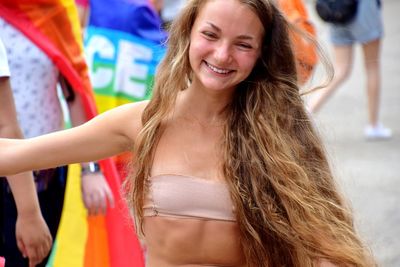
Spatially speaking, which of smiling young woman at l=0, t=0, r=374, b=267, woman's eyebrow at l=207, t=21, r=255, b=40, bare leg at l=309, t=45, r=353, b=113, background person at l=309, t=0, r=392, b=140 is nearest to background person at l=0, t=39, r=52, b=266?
smiling young woman at l=0, t=0, r=374, b=267

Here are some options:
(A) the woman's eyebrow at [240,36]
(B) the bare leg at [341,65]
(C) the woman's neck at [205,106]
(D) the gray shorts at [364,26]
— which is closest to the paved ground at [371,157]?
(B) the bare leg at [341,65]

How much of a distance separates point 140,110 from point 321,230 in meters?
0.59

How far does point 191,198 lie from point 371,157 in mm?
4706

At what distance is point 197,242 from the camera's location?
2670 mm

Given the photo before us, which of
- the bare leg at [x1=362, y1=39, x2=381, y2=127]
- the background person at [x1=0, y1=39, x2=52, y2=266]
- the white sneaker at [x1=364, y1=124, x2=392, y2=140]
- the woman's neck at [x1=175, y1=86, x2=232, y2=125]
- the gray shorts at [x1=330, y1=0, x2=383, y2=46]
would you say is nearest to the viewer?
the woman's neck at [x1=175, y1=86, x2=232, y2=125]

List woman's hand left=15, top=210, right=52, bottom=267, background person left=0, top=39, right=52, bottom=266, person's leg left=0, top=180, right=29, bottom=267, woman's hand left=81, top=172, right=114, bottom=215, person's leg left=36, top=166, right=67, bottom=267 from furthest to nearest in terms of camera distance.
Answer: woman's hand left=81, top=172, right=114, bottom=215
person's leg left=36, top=166, right=67, bottom=267
person's leg left=0, top=180, right=29, bottom=267
woman's hand left=15, top=210, right=52, bottom=267
background person left=0, top=39, right=52, bottom=266

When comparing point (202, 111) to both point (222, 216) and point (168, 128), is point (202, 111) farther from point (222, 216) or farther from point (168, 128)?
point (222, 216)

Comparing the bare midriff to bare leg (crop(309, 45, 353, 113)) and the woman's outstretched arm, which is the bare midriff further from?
bare leg (crop(309, 45, 353, 113))

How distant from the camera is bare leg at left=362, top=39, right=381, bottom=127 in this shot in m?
7.29

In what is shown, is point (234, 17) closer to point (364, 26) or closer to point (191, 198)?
point (191, 198)

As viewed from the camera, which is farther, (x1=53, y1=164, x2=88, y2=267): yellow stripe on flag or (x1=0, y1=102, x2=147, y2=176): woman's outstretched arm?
(x1=53, y1=164, x2=88, y2=267): yellow stripe on flag

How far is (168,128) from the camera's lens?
110 inches

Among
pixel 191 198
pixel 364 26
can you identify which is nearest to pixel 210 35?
pixel 191 198

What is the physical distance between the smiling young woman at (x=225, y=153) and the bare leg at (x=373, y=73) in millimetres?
4530
